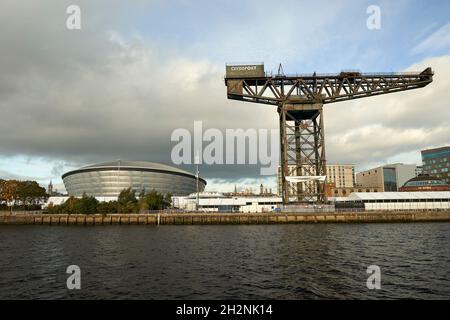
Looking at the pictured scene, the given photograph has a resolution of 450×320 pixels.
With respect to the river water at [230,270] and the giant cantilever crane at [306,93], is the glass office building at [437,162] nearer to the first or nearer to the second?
the giant cantilever crane at [306,93]

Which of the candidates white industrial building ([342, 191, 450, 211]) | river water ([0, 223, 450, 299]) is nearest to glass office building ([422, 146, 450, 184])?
white industrial building ([342, 191, 450, 211])

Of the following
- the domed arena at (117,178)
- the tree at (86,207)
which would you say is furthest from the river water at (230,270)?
the domed arena at (117,178)

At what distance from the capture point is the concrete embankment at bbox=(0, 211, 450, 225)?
68.8 m

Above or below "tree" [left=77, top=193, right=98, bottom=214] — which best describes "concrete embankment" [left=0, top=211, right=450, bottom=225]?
below

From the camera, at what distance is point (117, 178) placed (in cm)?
16412

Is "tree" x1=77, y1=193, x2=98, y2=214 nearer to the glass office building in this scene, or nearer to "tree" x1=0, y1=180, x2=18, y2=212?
"tree" x1=0, y1=180, x2=18, y2=212

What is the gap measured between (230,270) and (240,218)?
157ft

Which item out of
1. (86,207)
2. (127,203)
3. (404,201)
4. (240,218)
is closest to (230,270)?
(240,218)

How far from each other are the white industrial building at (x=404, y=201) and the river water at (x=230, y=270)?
46.0 m

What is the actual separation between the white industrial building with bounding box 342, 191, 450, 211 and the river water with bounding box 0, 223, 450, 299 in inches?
1810

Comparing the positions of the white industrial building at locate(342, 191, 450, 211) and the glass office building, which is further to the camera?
the glass office building

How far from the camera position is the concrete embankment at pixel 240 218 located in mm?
68812
